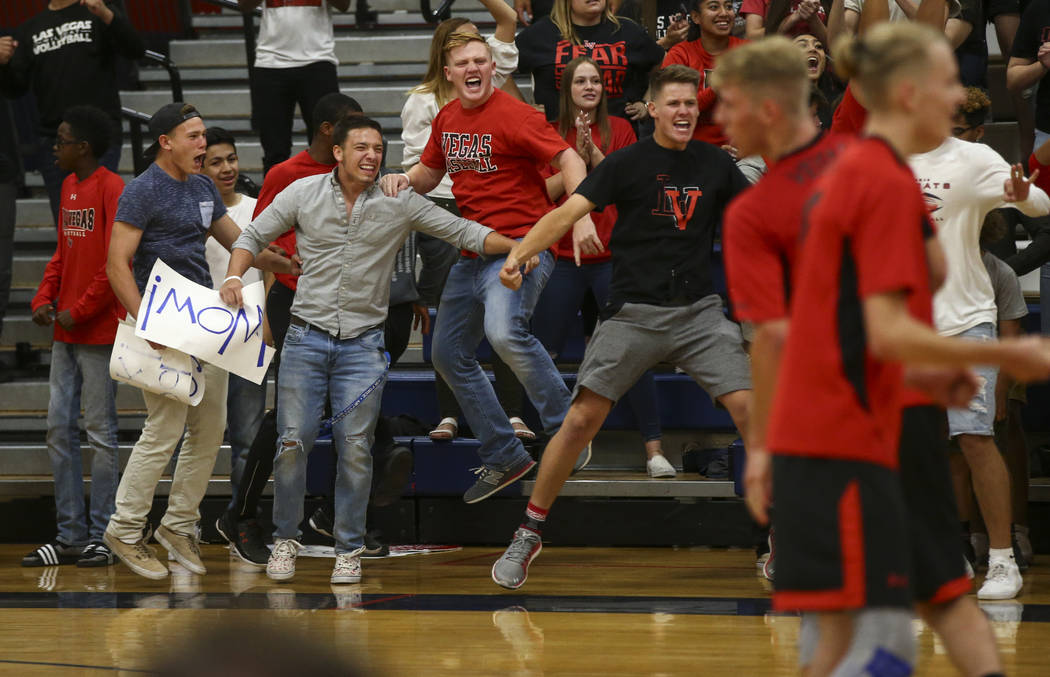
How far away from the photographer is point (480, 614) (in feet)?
16.2

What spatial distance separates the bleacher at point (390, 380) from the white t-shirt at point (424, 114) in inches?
41.3

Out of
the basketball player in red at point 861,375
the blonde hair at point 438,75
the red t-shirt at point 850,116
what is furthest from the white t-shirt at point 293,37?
the basketball player in red at point 861,375

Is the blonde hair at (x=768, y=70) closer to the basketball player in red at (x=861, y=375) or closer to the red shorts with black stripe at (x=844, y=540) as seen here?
the basketball player in red at (x=861, y=375)

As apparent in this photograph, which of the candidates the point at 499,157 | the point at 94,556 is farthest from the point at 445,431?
the point at 94,556

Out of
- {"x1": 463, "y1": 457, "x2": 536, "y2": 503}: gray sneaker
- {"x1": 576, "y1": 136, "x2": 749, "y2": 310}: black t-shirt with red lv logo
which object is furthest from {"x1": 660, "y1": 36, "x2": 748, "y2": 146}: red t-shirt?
{"x1": 463, "y1": 457, "x2": 536, "y2": 503}: gray sneaker

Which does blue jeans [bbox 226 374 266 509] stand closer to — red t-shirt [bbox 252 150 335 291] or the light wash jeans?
the light wash jeans

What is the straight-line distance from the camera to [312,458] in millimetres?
6766

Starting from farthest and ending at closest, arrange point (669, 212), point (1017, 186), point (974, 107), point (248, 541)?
point (248, 541) < point (974, 107) < point (669, 212) < point (1017, 186)

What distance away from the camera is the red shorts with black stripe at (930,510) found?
267cm

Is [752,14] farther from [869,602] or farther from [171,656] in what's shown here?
[171,656]

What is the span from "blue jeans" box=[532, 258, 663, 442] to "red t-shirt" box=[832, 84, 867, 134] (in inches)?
72.2

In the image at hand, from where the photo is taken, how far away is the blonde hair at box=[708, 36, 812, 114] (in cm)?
267

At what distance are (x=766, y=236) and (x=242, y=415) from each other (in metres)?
4.35

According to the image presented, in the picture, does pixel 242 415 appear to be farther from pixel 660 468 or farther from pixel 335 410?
pixel 660 468
